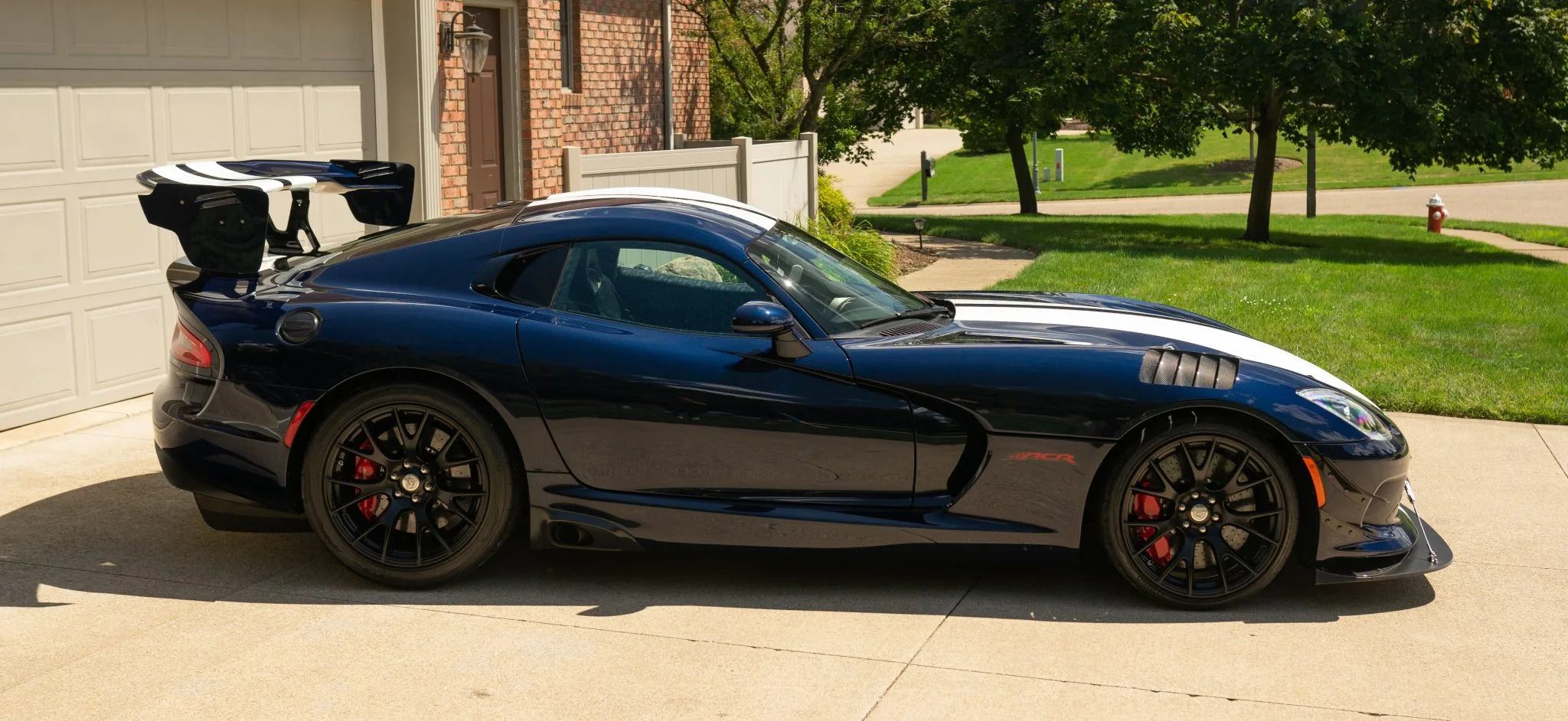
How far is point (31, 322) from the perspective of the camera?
26.1ft

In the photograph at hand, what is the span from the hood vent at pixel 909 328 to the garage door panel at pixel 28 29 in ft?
16.5

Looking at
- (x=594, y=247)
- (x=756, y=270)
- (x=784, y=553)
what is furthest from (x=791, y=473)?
(x=594, y=247)

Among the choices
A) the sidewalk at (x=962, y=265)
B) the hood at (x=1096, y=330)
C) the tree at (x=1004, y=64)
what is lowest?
the sidewalk at (x=962, y=265)

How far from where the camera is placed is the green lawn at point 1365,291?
941 centimetres

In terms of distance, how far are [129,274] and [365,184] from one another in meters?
2.86

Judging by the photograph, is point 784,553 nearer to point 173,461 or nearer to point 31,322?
point 173,461

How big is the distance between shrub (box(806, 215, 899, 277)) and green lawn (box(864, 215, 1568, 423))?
1370 millimetres

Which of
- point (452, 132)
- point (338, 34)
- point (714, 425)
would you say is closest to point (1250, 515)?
point (714, 425)

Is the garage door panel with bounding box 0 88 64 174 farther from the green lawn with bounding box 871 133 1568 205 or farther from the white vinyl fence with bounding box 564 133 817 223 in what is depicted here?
the green lawn with bounding box 871 133 1568 205

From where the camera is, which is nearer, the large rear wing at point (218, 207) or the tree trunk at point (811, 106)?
the large rear wing at point (218, 207)

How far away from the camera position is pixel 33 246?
26.0ft

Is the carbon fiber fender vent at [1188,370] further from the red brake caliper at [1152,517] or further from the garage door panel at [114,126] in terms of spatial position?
the garage door panel at [114,126]

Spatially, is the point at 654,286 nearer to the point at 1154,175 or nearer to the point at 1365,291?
the point at 1365,291

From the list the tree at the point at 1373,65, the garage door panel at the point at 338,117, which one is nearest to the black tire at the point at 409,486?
the garage door panel at the point at 338,117
